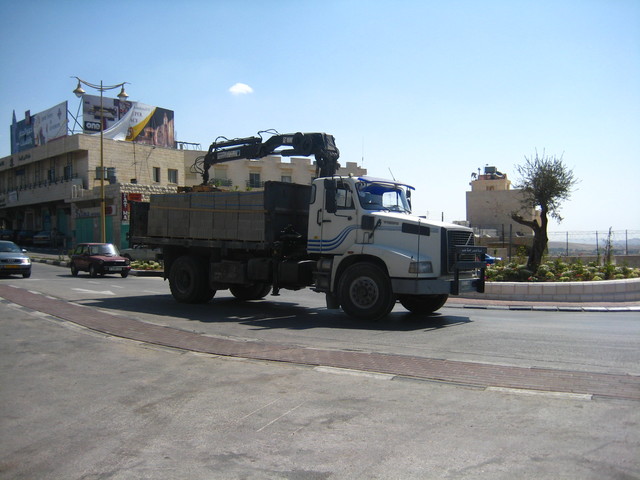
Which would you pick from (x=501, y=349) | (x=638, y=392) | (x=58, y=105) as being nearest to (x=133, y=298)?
(x=501, y=349)

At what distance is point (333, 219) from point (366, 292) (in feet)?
5.81

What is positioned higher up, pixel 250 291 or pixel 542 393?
pixel 250 291

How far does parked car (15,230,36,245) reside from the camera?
57.7 m

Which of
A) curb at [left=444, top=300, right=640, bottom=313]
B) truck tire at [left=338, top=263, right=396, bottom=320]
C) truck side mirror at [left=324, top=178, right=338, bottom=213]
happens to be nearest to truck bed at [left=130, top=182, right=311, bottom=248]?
truck side mirror at [left=324, top=178, right=338, bottom=213]

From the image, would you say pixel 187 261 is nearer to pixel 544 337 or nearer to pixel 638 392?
pixel 544 337

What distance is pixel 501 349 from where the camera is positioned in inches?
339

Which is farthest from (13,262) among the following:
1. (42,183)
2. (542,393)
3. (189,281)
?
(42,183)

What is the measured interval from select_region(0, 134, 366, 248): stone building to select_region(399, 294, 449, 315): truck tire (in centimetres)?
3118

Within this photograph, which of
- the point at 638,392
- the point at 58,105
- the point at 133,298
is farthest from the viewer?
the point at 58,105

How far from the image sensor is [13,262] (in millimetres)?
24125

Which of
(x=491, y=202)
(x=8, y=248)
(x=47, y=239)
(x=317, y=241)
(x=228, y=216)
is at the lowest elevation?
(x=8, y=248)

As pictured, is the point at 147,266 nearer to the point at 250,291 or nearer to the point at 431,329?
the point at 250,291

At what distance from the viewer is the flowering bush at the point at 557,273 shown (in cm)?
1889

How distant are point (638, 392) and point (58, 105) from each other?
212 feet
